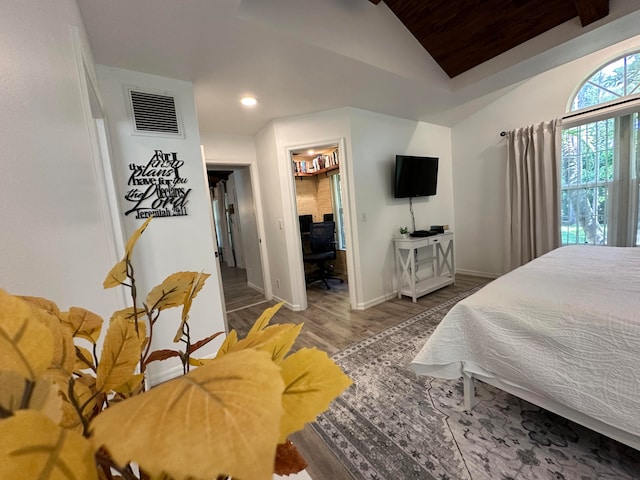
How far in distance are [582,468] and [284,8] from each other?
285cm

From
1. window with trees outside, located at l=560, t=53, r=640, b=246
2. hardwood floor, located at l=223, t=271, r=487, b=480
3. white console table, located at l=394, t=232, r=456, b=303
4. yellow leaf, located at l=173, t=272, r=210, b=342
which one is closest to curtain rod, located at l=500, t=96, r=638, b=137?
window with trees outside, located at l=560, t=53, r=640, b=246

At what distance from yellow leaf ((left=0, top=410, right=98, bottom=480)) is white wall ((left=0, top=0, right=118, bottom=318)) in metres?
0.39

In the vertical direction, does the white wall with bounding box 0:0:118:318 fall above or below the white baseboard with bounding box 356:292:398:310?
above

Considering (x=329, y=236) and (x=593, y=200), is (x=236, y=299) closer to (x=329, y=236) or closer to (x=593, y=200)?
(x=329, y=236)

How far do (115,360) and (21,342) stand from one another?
4.8 inches

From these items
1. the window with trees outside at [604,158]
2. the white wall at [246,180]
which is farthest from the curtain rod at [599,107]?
the white wall at [246,180]

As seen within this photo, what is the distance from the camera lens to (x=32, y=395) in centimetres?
16

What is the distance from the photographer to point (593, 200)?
10.2 feet

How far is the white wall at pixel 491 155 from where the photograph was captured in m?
3.12

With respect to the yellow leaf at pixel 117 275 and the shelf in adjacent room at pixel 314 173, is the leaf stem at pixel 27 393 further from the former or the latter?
the shelf in adjacent room at pixel 314 173

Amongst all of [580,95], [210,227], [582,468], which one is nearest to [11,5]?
[210,227]

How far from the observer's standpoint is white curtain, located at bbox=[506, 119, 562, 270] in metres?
3.15

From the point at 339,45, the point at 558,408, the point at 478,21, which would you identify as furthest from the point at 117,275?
the point at 478,21

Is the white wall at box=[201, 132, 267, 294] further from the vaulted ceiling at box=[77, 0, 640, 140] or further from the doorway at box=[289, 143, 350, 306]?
the doorway at box=[289, 143, 350, 306]
